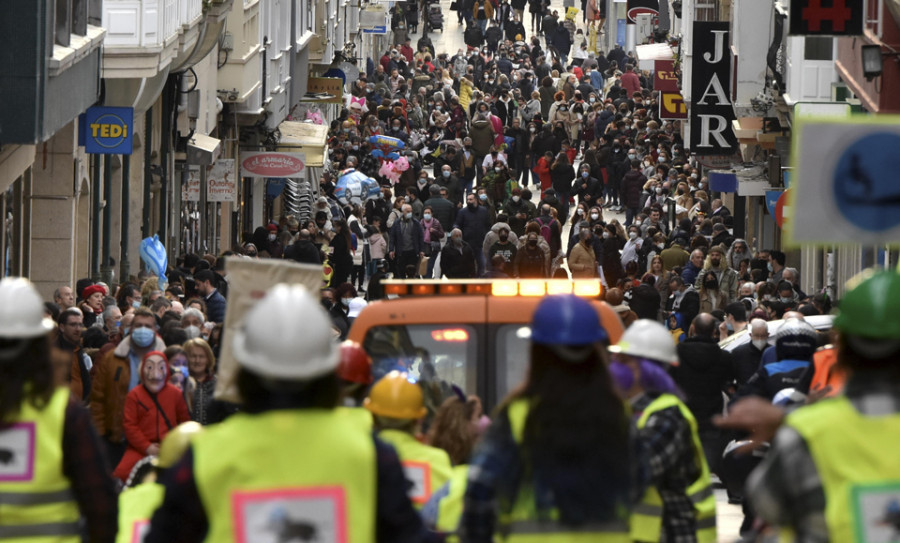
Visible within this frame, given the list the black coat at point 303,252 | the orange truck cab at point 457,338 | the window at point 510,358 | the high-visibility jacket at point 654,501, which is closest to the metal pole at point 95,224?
the black coat at point 303,252

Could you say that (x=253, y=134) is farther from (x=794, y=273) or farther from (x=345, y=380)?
(x=345, y=380)

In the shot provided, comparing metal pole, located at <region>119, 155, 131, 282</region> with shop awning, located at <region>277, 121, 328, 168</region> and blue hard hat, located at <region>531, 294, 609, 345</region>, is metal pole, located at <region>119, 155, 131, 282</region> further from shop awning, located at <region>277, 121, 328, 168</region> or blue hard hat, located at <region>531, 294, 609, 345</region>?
blue hard hat, located at <region>531, 294, 609, 345</region>

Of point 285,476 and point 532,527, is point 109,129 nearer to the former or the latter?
point 532,527

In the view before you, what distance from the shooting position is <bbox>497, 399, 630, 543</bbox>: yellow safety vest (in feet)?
17.8

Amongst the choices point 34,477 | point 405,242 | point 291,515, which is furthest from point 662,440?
point 405,242

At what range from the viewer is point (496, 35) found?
6888 cm

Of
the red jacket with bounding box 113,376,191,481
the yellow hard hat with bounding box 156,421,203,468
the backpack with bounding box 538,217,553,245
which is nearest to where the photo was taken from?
the yellow hard hat with bounding box 156,421,203,468

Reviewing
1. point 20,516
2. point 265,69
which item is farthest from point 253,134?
point 20,516

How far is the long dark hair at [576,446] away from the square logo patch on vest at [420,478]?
223 centimetres

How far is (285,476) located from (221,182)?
2783 centimetres

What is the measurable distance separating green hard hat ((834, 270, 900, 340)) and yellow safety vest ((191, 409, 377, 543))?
119 centimetres

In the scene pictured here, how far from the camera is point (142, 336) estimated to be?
14023mm

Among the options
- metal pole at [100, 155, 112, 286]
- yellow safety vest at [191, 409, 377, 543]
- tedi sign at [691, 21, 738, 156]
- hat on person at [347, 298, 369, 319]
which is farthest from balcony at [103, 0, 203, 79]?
yellow safety vest at [191, 409, 377, 543]

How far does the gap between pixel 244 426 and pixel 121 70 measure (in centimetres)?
1865
